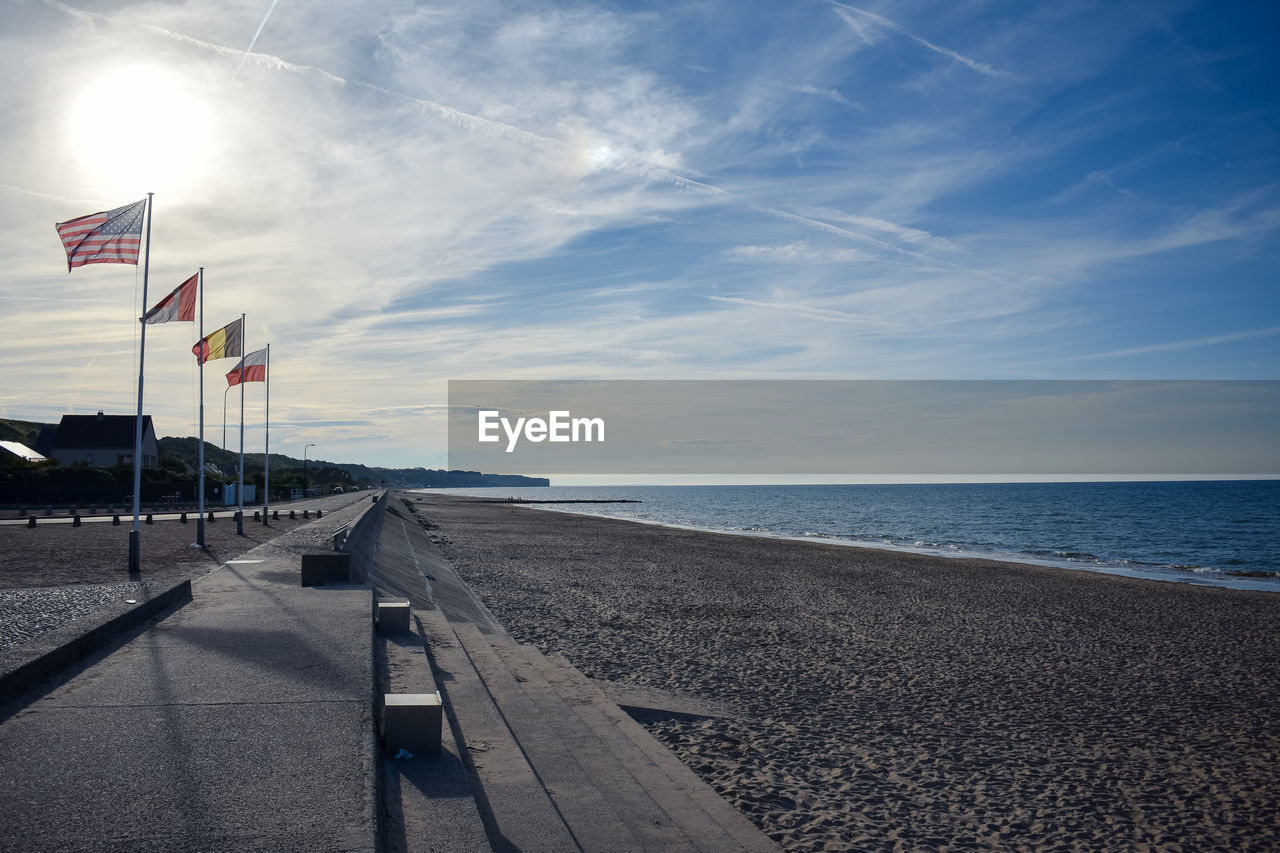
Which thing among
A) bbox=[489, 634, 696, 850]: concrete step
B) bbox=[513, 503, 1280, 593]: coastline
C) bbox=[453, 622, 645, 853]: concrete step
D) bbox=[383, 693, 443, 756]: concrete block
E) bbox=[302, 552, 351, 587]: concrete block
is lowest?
bbox=[513, 503, 1280, 593]: coastline

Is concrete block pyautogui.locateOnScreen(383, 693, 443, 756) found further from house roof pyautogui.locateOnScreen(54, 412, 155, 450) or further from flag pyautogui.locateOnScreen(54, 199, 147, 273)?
house roof pyautogui.locateOnScreen(54, 412, 155, 450)

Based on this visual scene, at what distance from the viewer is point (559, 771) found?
7.57 m

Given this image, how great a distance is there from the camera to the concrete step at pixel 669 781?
257 inches

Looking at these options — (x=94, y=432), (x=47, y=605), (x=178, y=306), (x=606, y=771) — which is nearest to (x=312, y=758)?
(x=606, y=771)

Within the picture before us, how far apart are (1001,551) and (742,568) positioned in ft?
61.1

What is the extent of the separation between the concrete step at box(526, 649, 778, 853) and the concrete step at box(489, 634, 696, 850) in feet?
0.34

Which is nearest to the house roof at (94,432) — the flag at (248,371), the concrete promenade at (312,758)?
the flag at (248,371)

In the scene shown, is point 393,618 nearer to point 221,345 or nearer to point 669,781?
point 669,781

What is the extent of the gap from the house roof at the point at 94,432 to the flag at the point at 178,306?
61.5 m

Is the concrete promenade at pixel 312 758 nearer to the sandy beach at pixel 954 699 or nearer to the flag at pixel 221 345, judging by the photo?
the sandy beach at pixel 954 699

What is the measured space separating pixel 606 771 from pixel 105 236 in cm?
1334

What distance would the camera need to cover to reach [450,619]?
51.3ft

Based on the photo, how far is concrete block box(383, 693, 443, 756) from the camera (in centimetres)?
607

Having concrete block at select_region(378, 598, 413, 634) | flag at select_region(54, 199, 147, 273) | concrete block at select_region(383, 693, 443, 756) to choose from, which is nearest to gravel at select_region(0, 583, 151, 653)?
concrete block at select_region(378, 598, 413, 634)
